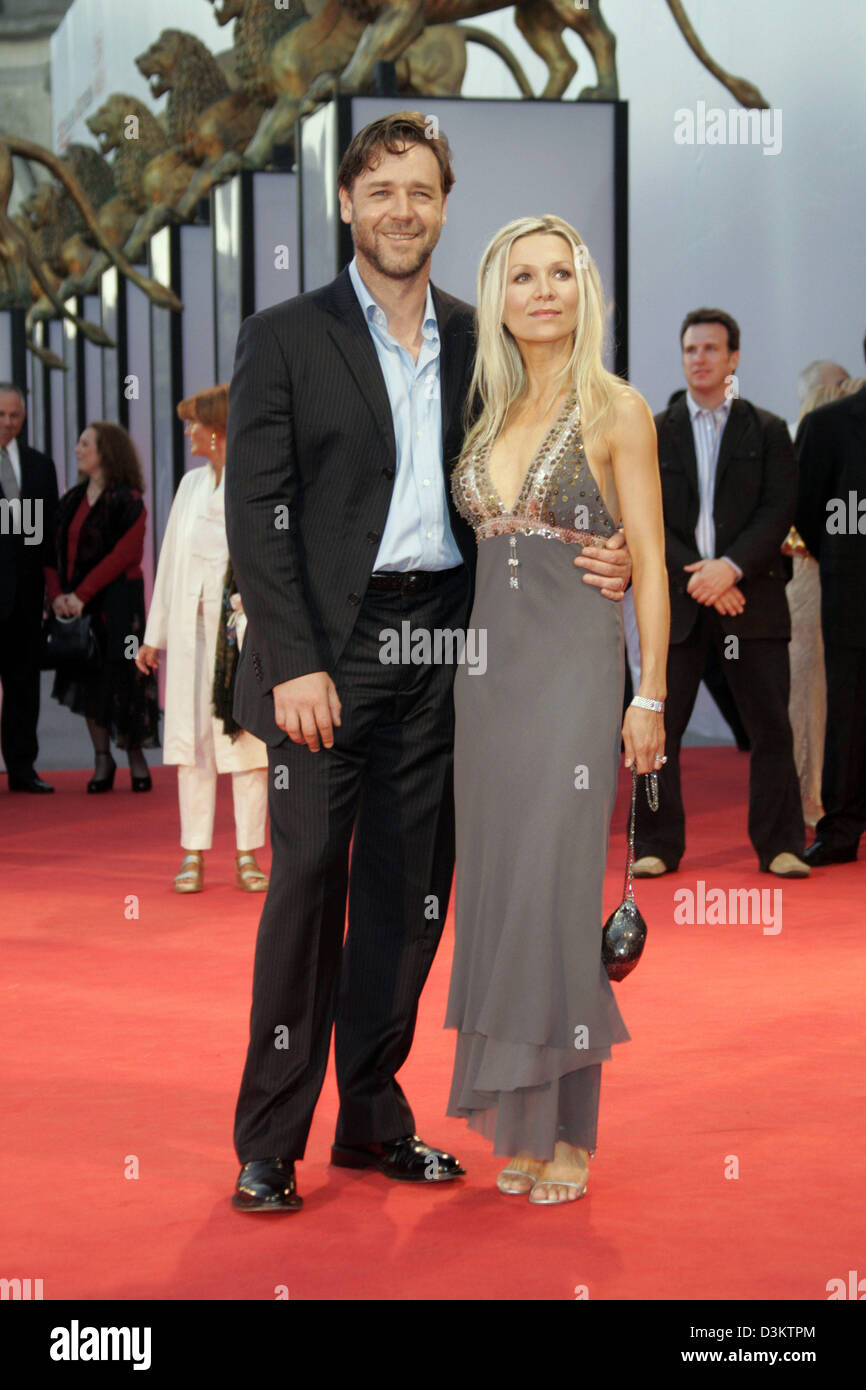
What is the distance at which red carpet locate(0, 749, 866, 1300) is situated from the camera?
108 inches

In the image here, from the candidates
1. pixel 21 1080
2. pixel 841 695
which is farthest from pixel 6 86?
pixel 21 1080

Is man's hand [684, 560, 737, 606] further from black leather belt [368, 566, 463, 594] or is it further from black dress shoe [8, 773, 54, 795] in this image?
black dress shoe [8, 773, 54, 795]

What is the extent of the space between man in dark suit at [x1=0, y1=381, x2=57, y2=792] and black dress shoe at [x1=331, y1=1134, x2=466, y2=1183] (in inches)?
220

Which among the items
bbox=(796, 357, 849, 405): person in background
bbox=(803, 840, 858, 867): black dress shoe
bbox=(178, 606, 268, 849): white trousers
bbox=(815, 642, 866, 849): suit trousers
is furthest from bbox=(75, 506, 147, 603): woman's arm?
bbox=(803, 840, 858, 867): black dress shoe

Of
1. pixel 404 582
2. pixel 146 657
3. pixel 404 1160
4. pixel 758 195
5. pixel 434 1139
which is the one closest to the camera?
pixel 404 582

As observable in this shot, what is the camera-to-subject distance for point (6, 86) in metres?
21.3

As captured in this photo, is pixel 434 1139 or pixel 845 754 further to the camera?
pixel 845 754

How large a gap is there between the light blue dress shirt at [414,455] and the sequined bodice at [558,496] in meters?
0.09

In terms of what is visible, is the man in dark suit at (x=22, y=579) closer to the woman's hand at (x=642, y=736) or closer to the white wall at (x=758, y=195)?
the white wall at (x=758, y=195)

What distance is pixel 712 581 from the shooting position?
6168 mm

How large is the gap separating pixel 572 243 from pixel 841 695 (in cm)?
388

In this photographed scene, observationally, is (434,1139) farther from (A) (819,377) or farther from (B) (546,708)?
(A) (819,377)

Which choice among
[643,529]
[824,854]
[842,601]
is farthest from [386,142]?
[824,854]

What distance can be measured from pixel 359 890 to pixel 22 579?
5852 mm
